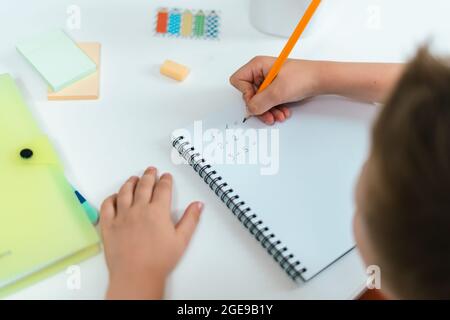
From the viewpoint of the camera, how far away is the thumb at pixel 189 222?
57cm

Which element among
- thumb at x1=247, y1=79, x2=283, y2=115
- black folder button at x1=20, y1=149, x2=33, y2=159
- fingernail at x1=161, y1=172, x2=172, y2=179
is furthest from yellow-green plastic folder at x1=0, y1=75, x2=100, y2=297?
thumb at x1=247, y1=79, x2=283, y2=115

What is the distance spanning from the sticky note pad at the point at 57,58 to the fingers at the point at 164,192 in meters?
0.19

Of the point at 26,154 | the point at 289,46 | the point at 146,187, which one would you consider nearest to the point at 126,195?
the point at 146,187

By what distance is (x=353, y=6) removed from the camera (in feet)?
2.54

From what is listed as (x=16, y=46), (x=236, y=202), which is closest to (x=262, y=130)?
(x=236, y=202)

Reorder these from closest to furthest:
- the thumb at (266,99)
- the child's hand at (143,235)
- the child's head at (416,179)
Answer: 1. the child's head at (416,179)
2. the child's hand at (143,235)
3. the thumb at (266,99)

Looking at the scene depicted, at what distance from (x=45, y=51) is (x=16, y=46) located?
1.7 inches

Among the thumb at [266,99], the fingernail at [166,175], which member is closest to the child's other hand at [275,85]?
the thumb at [266,99]

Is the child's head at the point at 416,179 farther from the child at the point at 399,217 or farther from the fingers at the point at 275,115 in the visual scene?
the fingers at the point at 275,115

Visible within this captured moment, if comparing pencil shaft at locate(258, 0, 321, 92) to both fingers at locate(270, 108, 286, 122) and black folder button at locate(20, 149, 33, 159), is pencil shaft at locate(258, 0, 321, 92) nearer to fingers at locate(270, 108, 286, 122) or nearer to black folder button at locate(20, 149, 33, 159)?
fingers at locate(270, 108, 286, 122)

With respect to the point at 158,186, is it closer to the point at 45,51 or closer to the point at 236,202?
the point at 236,202

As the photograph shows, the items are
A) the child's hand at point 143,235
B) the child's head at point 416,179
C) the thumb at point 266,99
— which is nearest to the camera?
the child's head at point 416,179

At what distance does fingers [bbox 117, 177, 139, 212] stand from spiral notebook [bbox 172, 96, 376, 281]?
69 millimetres

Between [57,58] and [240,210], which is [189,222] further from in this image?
[57,58]
